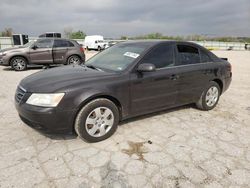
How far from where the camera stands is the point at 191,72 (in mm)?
3953

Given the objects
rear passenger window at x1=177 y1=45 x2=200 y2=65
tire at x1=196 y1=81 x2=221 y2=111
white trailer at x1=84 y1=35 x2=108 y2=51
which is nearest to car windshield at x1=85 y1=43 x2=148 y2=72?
rear passenger window at x1=177 y1=45 x2=200 y2=65

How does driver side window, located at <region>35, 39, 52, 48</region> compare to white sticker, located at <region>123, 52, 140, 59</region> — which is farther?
driver side window, located at <region>35, 39, 52, 48</region>

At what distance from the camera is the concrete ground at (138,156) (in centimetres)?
232

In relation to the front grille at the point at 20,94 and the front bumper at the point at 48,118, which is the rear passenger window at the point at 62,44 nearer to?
the front grille at the point at 20,94

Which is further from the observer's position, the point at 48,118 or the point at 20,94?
the point at 20,94

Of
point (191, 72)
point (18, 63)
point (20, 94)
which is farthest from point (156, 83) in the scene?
point (18, 63)

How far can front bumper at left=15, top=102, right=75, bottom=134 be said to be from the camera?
8.74ft

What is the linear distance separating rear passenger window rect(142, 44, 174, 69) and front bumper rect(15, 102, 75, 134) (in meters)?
1.55

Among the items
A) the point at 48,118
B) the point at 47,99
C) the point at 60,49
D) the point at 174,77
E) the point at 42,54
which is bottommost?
the point at 48,118

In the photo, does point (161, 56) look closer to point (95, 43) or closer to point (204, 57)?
point (204, 57)

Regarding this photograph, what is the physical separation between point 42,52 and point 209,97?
792cm

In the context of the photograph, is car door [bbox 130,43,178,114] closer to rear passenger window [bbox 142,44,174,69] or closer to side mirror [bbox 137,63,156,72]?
rear passenger window [bbox 142,44,174,69]

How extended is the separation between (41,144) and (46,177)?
0.77 metres

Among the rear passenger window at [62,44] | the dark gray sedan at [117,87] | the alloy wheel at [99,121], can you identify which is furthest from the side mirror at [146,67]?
the rear passenger window at [62,44]
